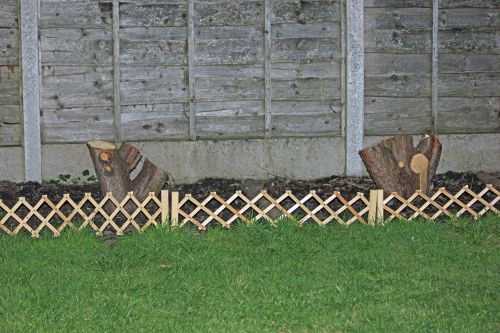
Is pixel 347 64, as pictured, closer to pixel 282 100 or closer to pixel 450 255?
pixel 282 100

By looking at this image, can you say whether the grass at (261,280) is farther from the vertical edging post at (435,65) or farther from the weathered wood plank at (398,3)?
the weathered wood plank at (398,3)

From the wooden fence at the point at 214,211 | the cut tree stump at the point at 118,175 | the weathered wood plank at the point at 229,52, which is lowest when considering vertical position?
the wooden fence at the point at 214,211

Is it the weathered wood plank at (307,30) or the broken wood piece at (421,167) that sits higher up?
the weathered wood plank at (307,30)

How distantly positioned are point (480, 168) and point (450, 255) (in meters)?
4.14

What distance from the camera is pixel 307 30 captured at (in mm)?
11227

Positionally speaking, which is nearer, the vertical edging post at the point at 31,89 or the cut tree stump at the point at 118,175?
the cut tree stump at the point at 118,175

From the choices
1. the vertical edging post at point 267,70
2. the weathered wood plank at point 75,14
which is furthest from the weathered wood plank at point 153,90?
the vertical edging post at point 267,70

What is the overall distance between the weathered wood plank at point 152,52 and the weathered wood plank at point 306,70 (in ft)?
4.17

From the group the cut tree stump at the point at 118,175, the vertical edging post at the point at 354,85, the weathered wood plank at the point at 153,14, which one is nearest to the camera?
the cut tree stump at the point at 118,175

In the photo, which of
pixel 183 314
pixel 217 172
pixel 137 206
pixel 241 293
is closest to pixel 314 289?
pixel 241 293

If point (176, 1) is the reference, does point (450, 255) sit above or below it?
below

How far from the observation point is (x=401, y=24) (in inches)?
448

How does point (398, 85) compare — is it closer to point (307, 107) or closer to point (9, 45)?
point (307, 107)

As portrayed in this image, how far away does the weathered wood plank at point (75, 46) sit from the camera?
10898 mm
